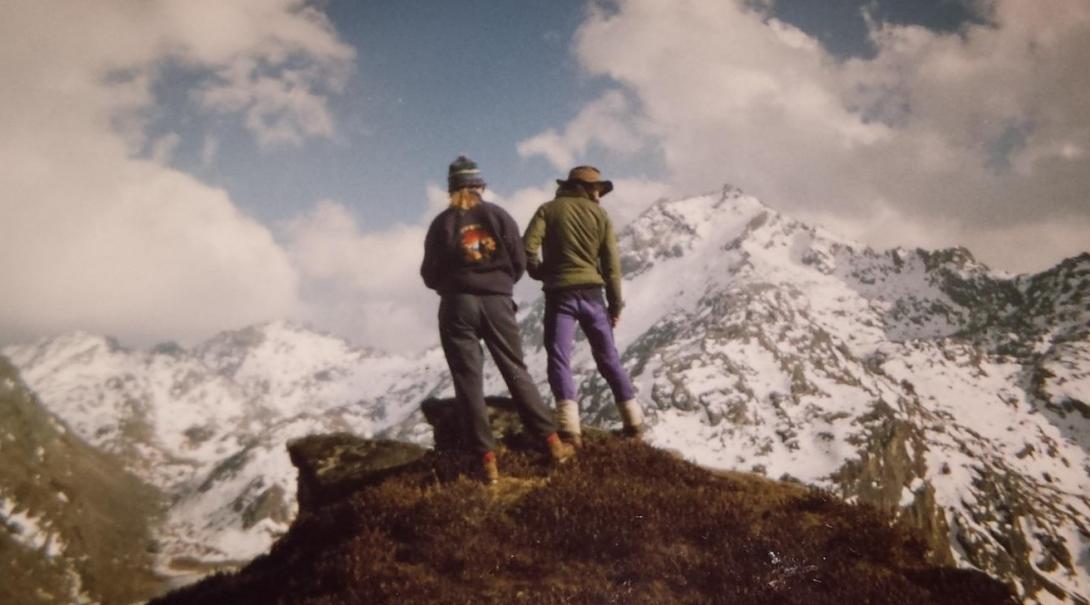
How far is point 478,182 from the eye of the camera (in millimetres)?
9109

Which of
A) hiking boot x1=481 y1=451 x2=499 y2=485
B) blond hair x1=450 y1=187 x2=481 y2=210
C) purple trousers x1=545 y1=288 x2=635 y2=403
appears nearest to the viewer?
hiking boot x1=481 y1=451 x2=499 y2=485

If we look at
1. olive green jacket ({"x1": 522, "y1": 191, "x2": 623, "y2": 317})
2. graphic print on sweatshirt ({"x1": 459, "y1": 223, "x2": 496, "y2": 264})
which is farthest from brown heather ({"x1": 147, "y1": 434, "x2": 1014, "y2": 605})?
graphic print on sweatshirt ({"x1": 459, "y1": 223, "x2": 496, "y2": 264})

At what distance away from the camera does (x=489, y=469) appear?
8641 millimetres

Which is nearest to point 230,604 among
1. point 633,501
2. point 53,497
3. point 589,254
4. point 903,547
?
point 633,501

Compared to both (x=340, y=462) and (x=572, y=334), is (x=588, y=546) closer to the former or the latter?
(x=572, y=334)

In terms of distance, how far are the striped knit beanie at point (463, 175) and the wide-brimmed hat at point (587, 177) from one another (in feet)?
6.13

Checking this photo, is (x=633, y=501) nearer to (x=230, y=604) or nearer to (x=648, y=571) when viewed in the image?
(x=648, y=571)

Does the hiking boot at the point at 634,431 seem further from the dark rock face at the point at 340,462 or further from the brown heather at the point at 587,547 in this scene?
the dark rock face at the point at 340,462

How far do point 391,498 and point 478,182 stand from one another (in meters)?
4.44

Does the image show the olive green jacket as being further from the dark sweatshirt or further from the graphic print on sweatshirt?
the graphic print on sweatshirt

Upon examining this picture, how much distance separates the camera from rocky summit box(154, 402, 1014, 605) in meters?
6.61

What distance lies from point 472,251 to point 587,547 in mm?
4063

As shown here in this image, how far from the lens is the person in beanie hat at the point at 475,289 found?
28.7 feet

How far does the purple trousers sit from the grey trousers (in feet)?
2.77
